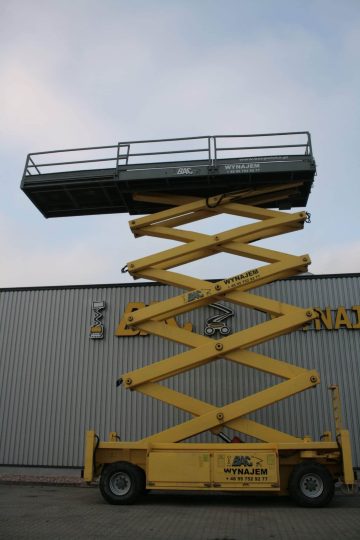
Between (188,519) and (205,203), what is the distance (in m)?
7.66

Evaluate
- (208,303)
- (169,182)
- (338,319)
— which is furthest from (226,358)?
(338,319)

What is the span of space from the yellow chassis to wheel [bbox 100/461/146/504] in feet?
0.73

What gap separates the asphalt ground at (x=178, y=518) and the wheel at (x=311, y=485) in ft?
0.73

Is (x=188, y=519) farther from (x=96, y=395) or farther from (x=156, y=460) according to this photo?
(x=96, y=395)


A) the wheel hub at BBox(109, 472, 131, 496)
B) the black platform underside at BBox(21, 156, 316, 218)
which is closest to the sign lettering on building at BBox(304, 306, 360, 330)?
the black platform underside at BBox(21, 156, 316, 218)

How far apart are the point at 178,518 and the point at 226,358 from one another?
359cm

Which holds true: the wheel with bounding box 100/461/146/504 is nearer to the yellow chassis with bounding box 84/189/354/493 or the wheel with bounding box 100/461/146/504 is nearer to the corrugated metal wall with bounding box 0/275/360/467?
the yellow chassis with bounding box 84/189/354/493

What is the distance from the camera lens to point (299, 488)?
9531mm

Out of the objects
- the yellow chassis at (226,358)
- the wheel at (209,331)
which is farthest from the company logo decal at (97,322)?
the yellow chassis at (226,358)

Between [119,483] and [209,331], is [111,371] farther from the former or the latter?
[119,483]

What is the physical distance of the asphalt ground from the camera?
7.35 metres

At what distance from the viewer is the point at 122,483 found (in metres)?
10.2

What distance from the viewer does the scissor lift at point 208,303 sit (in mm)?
9672

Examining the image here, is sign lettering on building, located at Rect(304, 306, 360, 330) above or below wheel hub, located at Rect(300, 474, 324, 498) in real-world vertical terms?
above
